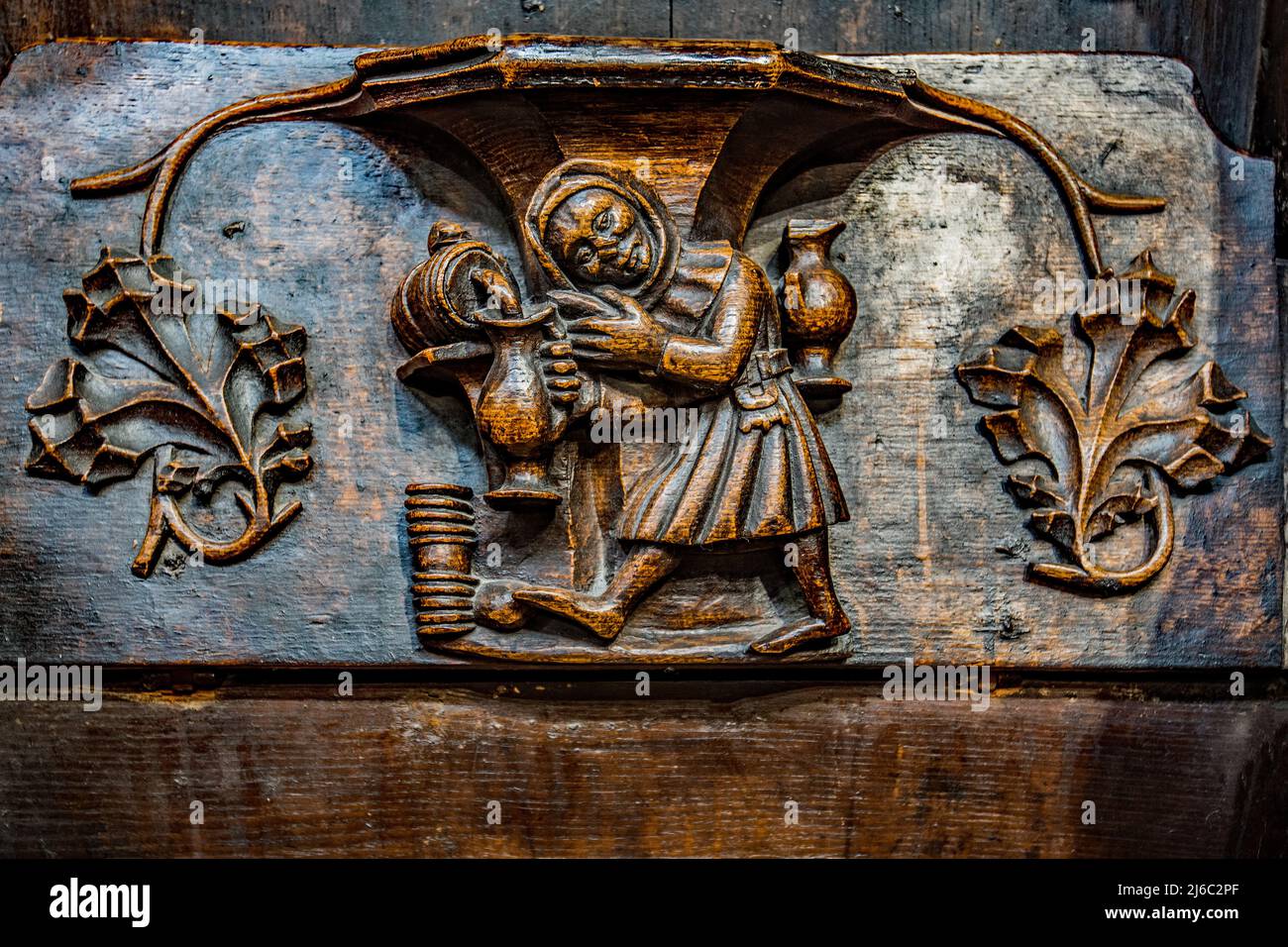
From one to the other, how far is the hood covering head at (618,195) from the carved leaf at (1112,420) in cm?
37

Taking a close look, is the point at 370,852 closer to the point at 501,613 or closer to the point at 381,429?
the point at 501,613

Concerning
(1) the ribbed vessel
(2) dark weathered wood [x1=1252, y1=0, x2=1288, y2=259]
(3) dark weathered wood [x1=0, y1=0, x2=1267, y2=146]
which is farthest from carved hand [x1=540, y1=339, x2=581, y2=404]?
(2) dark weathered wood [x1=1252, y1=0, x2=1288, y2=259]

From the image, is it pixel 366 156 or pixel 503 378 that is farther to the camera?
pixel 366 156

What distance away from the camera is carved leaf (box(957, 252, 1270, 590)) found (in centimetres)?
157

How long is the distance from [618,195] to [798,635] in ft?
1.66

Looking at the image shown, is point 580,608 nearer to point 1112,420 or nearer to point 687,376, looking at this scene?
point 687,376

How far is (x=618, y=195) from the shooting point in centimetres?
149

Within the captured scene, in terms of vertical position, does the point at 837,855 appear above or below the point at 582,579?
below

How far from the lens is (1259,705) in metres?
1.60

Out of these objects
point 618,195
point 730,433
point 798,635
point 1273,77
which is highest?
point 1273,77

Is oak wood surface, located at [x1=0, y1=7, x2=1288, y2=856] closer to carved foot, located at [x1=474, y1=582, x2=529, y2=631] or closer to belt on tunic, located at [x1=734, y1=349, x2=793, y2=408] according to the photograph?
carved foot, located at [x1=474, y1=582, x2=529, y2=631]

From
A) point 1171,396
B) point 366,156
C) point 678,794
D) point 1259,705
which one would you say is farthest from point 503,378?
point 1259,705

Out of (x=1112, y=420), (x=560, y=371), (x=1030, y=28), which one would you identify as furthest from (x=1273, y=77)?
(x=560, y=371)

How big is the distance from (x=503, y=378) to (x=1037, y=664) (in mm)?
667
